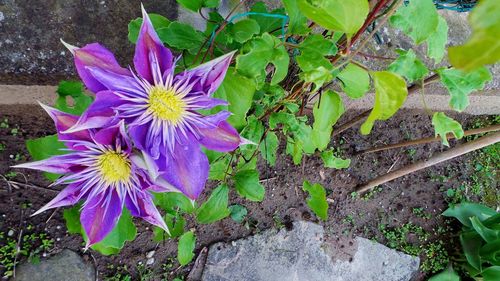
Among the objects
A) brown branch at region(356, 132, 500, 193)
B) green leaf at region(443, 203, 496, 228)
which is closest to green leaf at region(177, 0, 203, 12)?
brown branch at region(356, 132, 500, 193)

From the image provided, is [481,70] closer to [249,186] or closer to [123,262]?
[249,186]

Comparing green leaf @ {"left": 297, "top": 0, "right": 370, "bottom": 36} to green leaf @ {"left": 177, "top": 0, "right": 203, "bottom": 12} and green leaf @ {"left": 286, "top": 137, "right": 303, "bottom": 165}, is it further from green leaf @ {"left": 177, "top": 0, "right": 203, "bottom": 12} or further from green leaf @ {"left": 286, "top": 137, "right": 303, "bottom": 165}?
green leaf @ {"left": 286, "top": 137, "right": 303, "bottom": 165}

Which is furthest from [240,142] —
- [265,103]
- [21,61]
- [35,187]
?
[35,187]

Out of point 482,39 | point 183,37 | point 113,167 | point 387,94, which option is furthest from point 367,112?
point 482,39

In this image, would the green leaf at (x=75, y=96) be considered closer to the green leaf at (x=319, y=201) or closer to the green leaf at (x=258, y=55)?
the green leaf at (x=258, y=55)

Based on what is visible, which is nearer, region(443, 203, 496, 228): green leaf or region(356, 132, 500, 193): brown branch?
region(356, 132, 500, 193): brown branch
